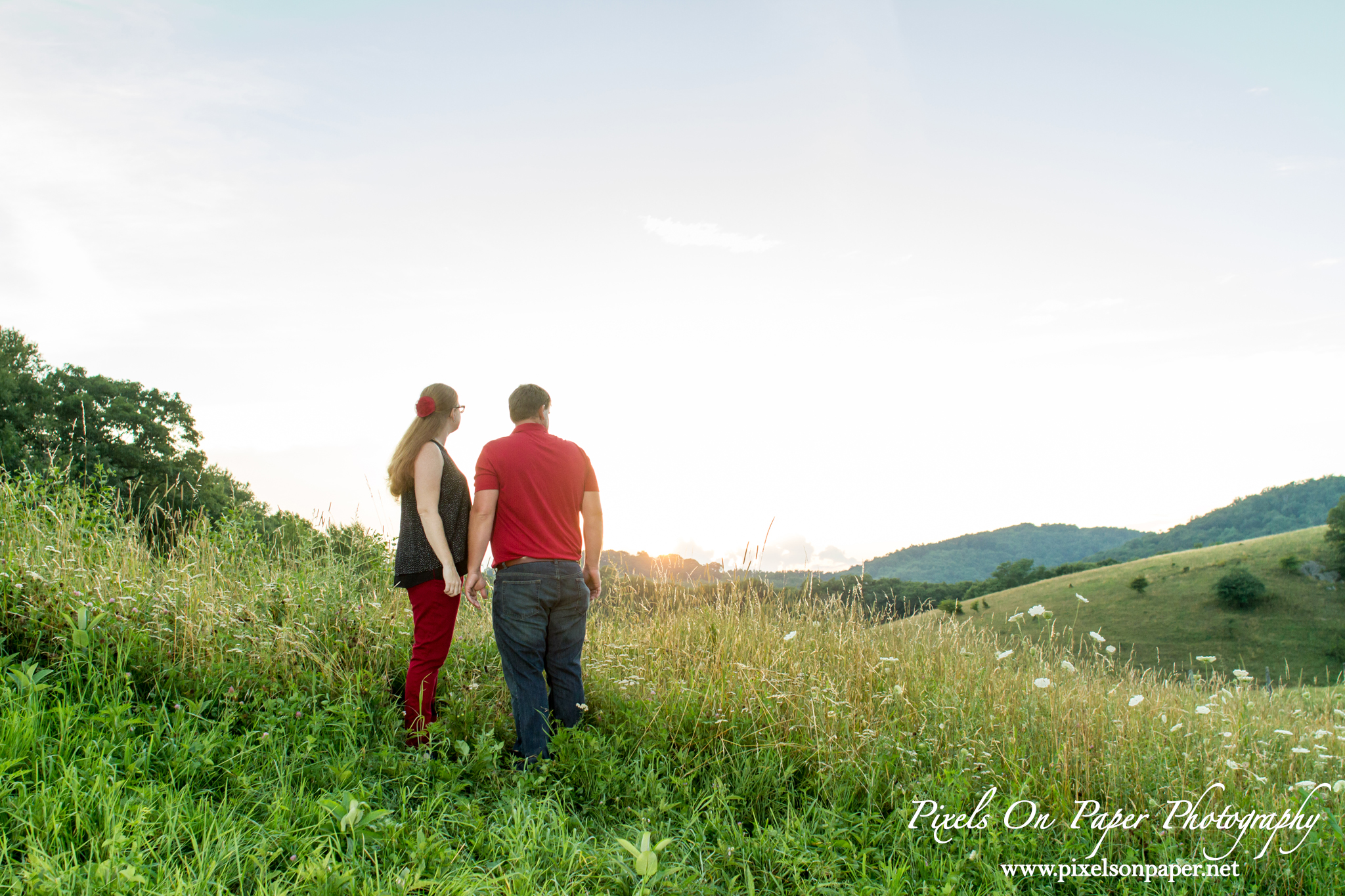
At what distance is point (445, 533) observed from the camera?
15.2ft

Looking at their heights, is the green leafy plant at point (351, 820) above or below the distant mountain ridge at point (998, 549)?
above

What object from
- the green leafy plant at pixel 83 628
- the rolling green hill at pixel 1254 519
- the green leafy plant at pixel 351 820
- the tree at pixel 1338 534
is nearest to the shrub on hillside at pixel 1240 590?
the tree at pixel 1338 534

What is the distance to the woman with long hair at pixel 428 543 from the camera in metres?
4.47

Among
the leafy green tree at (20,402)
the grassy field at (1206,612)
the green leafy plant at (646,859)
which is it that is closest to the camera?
the green leafy plant at (646,859)

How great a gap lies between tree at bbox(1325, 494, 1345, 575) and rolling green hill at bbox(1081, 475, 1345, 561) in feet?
Answer: 186

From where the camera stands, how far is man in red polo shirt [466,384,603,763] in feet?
14.6

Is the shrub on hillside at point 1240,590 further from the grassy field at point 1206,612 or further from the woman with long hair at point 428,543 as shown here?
the woman with long hair at point 428,543

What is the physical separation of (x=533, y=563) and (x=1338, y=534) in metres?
68.6

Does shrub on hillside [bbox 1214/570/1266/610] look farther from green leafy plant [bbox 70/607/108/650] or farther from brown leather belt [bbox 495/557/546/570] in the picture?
green leafy plant [bbox 70/607/108/650]

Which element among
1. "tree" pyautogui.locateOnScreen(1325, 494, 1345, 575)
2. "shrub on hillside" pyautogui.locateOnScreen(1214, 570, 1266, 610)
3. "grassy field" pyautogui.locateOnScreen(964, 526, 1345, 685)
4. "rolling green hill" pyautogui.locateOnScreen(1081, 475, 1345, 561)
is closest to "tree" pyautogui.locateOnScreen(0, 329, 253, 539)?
"grassy field" pyautogui.locateOnScreen(964, 526, 1345, 685)

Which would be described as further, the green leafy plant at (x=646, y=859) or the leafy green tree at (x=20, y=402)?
the leafy green tree at (x=20, y=402)

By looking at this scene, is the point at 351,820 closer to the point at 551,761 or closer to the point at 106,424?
the point at 551,761

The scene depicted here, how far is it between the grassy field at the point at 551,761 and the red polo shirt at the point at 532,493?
1112 millimetres

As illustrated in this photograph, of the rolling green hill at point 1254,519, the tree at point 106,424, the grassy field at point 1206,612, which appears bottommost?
the grassy field at point 1206,612
